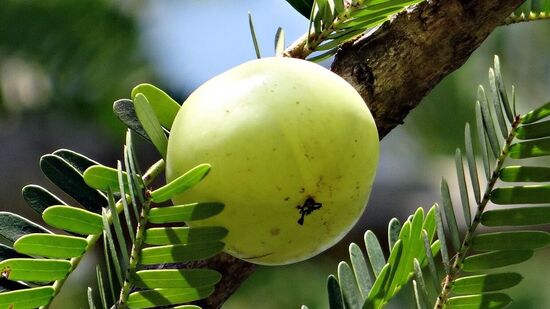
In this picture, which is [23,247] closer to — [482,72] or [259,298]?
[259,298]

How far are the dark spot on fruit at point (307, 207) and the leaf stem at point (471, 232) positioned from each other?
0.10 metres

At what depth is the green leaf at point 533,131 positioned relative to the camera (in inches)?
20.3

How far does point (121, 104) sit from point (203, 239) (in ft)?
0.37

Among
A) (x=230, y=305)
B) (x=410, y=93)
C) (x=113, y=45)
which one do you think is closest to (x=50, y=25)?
(x=113, y=45)

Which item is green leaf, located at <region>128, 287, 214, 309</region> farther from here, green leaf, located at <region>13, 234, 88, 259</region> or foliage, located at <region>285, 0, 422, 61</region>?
foliage, located at <region>285, 0, 422, 61</region>

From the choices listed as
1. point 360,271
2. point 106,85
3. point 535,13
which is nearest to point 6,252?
point 360,271

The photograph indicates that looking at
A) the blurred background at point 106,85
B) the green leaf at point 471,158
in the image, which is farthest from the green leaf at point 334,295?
the blurred background at point 106,85

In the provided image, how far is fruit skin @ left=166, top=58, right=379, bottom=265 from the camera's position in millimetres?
433

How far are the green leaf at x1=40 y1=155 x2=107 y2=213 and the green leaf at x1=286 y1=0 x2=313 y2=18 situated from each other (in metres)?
0.20

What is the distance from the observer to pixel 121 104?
0.52m

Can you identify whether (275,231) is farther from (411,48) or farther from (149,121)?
(411,48)

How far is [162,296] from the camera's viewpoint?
19.1 inches

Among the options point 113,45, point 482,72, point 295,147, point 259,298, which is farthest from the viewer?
point 113,45

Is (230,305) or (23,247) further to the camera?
(230,305)
